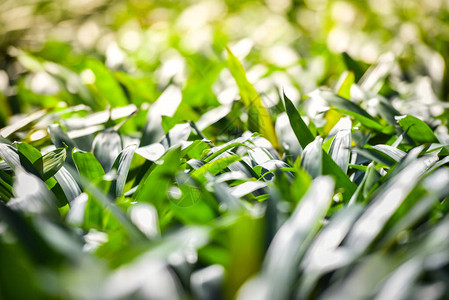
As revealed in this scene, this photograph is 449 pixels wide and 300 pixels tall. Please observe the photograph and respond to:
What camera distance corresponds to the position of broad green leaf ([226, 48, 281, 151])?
110cm

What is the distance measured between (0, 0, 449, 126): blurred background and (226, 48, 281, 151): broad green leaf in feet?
0.50

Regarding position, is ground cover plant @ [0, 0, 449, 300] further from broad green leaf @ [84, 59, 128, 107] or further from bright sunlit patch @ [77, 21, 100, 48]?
bright sunlit patch @ [77, 21, 100, 48]

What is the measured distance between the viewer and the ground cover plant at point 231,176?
19.6 inches

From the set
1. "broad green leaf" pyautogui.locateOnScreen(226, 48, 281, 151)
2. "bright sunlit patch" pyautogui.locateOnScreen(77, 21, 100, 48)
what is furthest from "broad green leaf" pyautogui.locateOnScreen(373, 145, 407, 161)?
"bright sunlit patch" pyautogui.locateOnScreen(77, 21, 100, 48)

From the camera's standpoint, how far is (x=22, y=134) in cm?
120

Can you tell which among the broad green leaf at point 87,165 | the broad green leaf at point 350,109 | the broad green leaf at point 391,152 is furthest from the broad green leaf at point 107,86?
the broad green leaf at point 391,152

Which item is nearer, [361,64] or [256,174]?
[256,174]

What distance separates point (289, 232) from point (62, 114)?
1.01 m

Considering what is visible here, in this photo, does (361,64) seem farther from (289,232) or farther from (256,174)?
(289,232)

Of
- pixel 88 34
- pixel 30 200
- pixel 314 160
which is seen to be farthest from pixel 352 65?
pixel 88 34

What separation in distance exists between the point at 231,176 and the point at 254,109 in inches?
16.3

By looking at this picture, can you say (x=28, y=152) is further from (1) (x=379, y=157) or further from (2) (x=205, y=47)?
(2) (x=205, y=47)

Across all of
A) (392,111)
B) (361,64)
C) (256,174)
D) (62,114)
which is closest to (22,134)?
(62,114)

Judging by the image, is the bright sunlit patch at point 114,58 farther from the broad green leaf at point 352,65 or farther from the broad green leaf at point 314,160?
the broad green leaf at point 314,160
